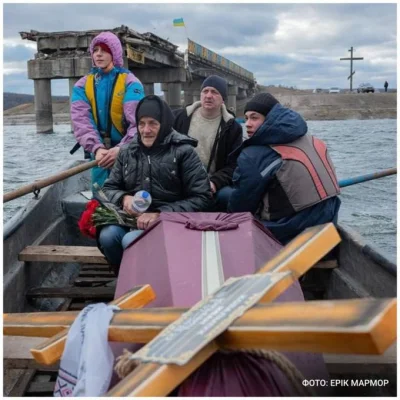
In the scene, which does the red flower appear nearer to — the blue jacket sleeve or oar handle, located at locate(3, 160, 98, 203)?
oar handle, located at locate(3, 160, 98, 203)

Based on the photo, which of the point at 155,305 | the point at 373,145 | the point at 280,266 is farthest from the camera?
the point at 373,145

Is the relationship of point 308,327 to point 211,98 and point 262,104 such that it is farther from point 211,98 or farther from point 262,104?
point 211,98

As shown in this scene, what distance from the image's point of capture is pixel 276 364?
1776mm

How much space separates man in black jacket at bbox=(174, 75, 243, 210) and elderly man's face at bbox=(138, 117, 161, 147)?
1.10 m

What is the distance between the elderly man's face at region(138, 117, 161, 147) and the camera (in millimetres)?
3469

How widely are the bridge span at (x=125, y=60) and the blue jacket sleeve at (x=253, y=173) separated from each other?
1857 centimetres

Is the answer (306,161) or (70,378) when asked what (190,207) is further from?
(70,378)

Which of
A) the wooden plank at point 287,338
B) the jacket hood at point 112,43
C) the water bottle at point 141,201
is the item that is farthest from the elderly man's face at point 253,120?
the wooden plank at point 287,338

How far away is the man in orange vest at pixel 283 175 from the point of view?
3.50 meters

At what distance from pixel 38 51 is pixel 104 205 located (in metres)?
23.5

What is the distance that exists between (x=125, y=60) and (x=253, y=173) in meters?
19.9

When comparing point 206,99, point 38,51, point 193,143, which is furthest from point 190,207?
point 38,51

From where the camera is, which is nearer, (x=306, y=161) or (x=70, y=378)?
(x=70, y=378)

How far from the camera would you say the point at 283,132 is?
3510mm
